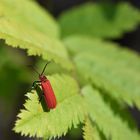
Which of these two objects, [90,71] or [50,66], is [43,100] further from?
[50,66]

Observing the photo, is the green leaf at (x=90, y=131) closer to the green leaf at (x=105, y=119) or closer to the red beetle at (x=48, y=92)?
the green leaf at (x=105, y=119)

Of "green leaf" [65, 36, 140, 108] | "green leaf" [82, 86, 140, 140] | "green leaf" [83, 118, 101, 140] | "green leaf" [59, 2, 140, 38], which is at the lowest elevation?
"green leaf" [83, 118, 101, 140]

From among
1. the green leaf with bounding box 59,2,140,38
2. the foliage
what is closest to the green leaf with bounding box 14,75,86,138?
the foliage

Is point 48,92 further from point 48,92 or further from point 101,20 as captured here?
point 101,20

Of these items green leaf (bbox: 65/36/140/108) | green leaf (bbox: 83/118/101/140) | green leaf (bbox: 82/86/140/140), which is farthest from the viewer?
green leaf (bbox: 65/36/140/108)

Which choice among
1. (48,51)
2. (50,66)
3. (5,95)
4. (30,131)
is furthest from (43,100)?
(5,95)

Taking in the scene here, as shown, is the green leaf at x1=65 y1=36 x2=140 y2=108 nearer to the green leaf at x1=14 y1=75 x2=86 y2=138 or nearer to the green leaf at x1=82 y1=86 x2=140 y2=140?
the green leaf at x1=82 y1=86 x2=140 y2=140

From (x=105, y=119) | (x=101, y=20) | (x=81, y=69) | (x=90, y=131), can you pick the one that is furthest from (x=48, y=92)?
(x=101, y=20)
